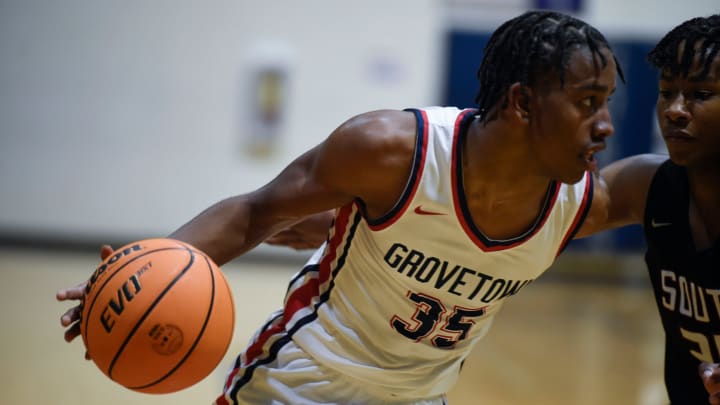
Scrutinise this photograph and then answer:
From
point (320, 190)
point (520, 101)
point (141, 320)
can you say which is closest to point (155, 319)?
point (141, 320)

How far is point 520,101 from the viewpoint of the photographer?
249cm

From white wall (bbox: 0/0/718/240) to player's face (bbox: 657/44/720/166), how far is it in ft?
24.6

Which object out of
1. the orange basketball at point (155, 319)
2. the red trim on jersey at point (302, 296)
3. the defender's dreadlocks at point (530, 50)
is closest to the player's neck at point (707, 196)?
the defender's dreadlocks at point (530, 50)

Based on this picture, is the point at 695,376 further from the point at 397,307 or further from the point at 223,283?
the point at 223,283

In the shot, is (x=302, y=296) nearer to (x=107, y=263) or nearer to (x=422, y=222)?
(x=422, y=222)

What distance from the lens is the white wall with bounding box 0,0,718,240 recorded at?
9781 mm

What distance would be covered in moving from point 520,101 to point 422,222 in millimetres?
463

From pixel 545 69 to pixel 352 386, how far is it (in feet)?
3.71

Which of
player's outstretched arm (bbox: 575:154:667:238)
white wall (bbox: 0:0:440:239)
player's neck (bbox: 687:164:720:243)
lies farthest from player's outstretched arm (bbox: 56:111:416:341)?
white wall (bbox: 0:0:440:239)

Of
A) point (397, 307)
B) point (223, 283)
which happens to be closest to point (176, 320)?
point (223, 283)

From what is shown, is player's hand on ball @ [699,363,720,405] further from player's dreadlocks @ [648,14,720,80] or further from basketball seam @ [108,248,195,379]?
basketball seam @ [108,248,195,379]

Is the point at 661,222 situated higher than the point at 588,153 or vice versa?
the point at 588,153

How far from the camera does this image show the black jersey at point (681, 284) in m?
2.66

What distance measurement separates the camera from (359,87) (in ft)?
33.0
